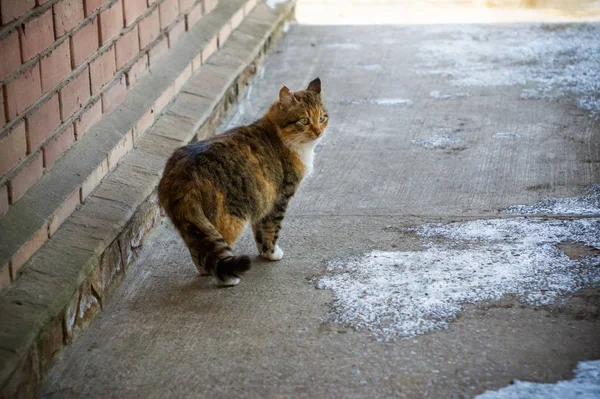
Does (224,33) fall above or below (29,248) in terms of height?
below

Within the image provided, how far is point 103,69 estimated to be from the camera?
16.1 ft

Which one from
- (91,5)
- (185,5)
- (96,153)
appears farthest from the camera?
(185,5)

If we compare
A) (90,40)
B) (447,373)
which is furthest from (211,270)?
(90,40)

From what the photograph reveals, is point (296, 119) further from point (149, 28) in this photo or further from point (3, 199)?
point (3, 199)

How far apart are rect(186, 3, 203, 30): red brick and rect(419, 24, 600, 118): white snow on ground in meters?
2.11

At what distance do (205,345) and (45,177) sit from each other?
3.95 feet

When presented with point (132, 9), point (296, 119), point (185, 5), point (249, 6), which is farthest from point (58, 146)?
point (249, 6)

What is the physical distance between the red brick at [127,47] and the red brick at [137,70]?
7 cm

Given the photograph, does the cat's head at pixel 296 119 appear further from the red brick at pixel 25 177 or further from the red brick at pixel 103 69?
the red brick at pixel 25 177

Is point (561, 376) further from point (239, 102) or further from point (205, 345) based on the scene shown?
point (239, 102)

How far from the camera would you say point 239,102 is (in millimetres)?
7078

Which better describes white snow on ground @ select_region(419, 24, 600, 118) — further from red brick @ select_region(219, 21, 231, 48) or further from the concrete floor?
red brick @ select_region(219, 21, 231, 48)

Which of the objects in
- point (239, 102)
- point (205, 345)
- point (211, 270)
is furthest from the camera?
point (239, 102)

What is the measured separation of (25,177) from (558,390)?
252cm
